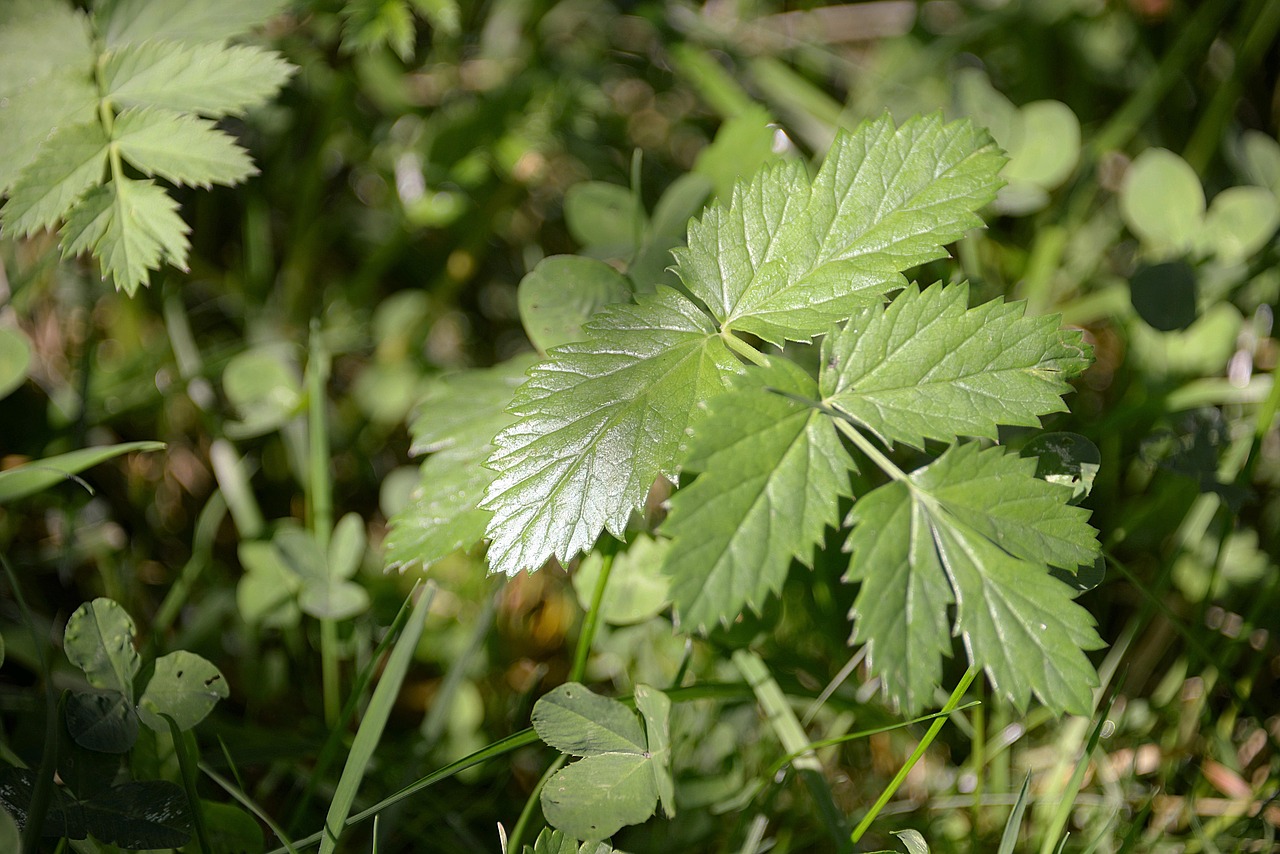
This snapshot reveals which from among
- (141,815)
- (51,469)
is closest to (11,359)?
(51,469)

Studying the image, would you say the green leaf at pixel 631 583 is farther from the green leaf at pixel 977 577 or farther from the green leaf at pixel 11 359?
the green leaf at pixel 11 359

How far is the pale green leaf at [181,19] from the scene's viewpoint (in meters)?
1.63

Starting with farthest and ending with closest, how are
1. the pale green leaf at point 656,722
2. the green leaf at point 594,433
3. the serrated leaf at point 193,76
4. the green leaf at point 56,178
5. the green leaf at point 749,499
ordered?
the serrated leaf at point 193,76, the green leaf at point 56,178, the pale green leaf at point 656,722, the green leaf at point 594,433, the green leaf at point 749,499

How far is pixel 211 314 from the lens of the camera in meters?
2.47

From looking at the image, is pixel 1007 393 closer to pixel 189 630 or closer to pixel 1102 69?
pixel 189 630

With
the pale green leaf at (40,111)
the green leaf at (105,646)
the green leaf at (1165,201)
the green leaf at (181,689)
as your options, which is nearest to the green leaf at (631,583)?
the green leaf at (181,689)

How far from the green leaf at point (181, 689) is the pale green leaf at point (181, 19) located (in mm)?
1094

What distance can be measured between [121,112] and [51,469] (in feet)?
2.01

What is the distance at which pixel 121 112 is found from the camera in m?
1.52

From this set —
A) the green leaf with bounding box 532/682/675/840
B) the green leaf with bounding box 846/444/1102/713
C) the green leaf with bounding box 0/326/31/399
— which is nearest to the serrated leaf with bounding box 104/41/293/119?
the green leaf with bounding box 0/326/31/399

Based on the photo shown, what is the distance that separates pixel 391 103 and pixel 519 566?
1720mm

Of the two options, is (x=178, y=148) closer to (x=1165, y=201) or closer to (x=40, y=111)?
(x=40, y=111)

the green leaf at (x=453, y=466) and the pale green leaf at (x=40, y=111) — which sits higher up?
the pale green leaf at (x=40, y=111)

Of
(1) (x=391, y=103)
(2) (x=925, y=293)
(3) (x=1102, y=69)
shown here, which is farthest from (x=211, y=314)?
(3) (x=1102, y=69)
